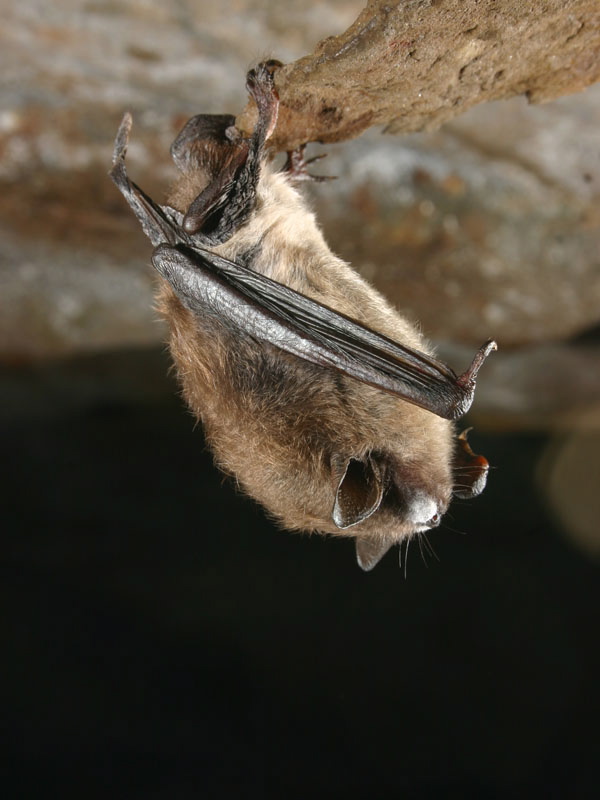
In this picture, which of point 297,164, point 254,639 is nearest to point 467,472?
point 297,164

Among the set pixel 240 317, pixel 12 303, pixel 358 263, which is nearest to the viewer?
pixel 240 317

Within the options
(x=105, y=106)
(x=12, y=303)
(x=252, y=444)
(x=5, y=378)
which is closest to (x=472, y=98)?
(x=252, y=444)

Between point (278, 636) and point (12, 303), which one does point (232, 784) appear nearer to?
point (278, 636)

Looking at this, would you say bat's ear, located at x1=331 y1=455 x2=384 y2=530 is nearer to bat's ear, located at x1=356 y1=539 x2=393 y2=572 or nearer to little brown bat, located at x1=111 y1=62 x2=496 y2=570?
little brown bat, located at x1=111 y1=62 x2=496 y2=570

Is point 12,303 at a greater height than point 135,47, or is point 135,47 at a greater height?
point 135,47

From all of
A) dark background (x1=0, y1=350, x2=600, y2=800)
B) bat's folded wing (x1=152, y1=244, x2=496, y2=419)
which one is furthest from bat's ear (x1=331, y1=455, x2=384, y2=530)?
dark background (x1=0, y1=350, x2=600, y2=800)

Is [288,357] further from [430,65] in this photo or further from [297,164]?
[430,65]
